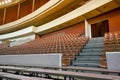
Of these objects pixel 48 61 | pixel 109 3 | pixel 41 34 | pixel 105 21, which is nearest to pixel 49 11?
pixel 41 34

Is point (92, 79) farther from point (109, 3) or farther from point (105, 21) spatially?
point (105, 21)

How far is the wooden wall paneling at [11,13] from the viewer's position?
49.9 feet

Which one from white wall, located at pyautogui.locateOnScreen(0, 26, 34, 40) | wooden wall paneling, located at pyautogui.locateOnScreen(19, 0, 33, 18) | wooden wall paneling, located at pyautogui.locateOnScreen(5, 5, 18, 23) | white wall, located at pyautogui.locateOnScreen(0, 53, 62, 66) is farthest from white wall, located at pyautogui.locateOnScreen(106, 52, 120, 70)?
wooden wall paneling, located at pyautogui.locateOnScreen(5, 5, 18, 23)

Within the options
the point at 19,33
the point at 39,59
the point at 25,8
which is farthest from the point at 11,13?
the point at 39,59

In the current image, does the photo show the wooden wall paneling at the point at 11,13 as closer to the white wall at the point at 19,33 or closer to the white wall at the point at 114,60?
the white wall at the point at 19,33

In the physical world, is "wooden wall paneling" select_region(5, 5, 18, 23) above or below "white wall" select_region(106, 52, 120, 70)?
above

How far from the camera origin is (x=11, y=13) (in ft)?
51.0

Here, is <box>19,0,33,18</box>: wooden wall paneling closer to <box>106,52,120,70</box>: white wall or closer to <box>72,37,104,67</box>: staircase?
<box>72,37,104,67</box>: staircase

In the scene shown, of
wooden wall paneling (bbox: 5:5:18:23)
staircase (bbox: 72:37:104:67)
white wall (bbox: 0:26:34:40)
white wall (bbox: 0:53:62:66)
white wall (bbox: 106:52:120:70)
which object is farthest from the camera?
wooden wall paneling (bbox: 5:5:18:23)

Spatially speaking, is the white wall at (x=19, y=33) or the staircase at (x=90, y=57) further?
the white wall at (x=19, y=33)

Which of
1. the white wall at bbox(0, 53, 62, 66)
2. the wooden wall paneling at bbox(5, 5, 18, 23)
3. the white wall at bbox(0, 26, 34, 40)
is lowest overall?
the white wall at bbox(0, 53, 62, 66)

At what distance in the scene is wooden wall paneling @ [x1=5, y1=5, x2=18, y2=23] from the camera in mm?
15203

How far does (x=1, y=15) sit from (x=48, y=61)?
46.8 feet

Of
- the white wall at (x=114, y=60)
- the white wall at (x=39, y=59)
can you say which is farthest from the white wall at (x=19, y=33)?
the white wall at (x=114, y=60)
